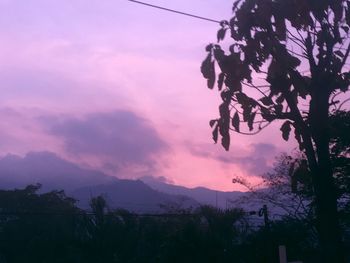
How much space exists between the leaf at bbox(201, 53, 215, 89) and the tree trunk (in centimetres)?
147

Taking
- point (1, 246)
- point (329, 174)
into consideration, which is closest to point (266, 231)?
point (1, 246)

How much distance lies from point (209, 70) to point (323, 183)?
6.21 feet

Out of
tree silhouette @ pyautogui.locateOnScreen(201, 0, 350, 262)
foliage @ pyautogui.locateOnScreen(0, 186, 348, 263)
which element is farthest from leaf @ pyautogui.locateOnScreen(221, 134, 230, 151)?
foliage @ pyautogui.locateOnScreen(0, 186, 348, 263)

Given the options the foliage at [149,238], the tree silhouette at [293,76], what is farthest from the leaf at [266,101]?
the foliage at [149,238]

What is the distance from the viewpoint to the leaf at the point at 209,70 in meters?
5.82

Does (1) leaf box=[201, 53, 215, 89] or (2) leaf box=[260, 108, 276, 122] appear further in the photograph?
(2) leaf box=[260, 108, 276, 122]

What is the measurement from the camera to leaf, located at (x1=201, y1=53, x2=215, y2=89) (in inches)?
229

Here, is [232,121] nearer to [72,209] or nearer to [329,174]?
[329,174]

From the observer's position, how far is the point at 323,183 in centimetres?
671

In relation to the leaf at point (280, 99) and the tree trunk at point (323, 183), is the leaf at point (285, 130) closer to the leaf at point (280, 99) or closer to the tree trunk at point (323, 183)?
the leaf at point (280, 99)

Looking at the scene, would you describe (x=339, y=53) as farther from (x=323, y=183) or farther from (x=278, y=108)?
(x=323, y=183)

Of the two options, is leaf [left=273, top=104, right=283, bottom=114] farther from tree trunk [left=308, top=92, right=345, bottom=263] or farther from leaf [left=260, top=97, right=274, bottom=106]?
tree trunk [left=308, top=92, right=345, bottom=263]

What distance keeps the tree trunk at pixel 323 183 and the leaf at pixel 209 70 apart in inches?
58.0

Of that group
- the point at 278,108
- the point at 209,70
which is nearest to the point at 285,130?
the point at 278,108
